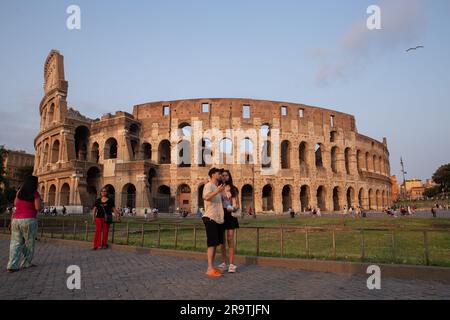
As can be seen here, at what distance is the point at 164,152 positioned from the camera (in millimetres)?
36875

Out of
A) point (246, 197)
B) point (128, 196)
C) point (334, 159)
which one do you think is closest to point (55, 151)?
point (128, 196)

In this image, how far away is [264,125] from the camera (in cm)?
3466

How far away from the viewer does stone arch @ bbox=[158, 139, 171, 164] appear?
34875mm

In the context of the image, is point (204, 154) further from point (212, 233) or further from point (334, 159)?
point (212, 233)

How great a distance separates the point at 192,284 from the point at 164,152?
33.3 meters

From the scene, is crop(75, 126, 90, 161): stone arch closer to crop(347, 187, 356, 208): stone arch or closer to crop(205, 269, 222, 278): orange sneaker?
crop(347, 187, 356, 208): stone arch

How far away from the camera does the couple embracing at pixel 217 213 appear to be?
15.9 ft

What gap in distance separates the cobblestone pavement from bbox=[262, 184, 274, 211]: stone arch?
96.4 feet

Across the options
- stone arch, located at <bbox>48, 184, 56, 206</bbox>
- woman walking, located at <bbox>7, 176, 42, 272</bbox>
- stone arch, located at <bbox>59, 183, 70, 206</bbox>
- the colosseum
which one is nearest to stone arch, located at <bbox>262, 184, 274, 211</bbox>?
the colosseum

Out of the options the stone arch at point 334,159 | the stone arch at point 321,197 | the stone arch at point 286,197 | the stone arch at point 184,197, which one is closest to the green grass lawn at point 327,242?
the stone arch at point 184,197

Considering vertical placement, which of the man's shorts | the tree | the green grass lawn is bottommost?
the green grass lawn

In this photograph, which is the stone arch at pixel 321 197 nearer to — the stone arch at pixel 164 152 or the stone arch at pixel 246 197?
the stone arch at pixel 246 197

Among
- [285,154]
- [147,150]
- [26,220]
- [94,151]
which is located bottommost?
[26,220]

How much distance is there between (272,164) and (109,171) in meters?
16.9
